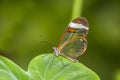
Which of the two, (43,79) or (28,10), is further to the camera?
(28,10)

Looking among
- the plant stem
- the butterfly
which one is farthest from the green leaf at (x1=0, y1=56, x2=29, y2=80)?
the plant stem

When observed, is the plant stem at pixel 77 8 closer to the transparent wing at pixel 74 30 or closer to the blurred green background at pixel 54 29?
the blurred green background at pixel 54 29

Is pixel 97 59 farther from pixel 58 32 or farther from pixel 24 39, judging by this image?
pixel 24 39

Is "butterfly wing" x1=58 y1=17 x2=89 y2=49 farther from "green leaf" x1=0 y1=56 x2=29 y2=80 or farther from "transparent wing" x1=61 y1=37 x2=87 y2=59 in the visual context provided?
"green leaf" x1=0 y1=56 x2=29 y2=80

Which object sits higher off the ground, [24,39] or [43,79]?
[43,79]

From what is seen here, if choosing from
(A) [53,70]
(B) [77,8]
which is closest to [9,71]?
(A) [53,70]

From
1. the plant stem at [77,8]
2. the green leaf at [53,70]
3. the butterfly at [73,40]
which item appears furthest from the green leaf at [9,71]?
the plant stem at [77,8]

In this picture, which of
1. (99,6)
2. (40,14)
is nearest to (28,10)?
(40,14)
